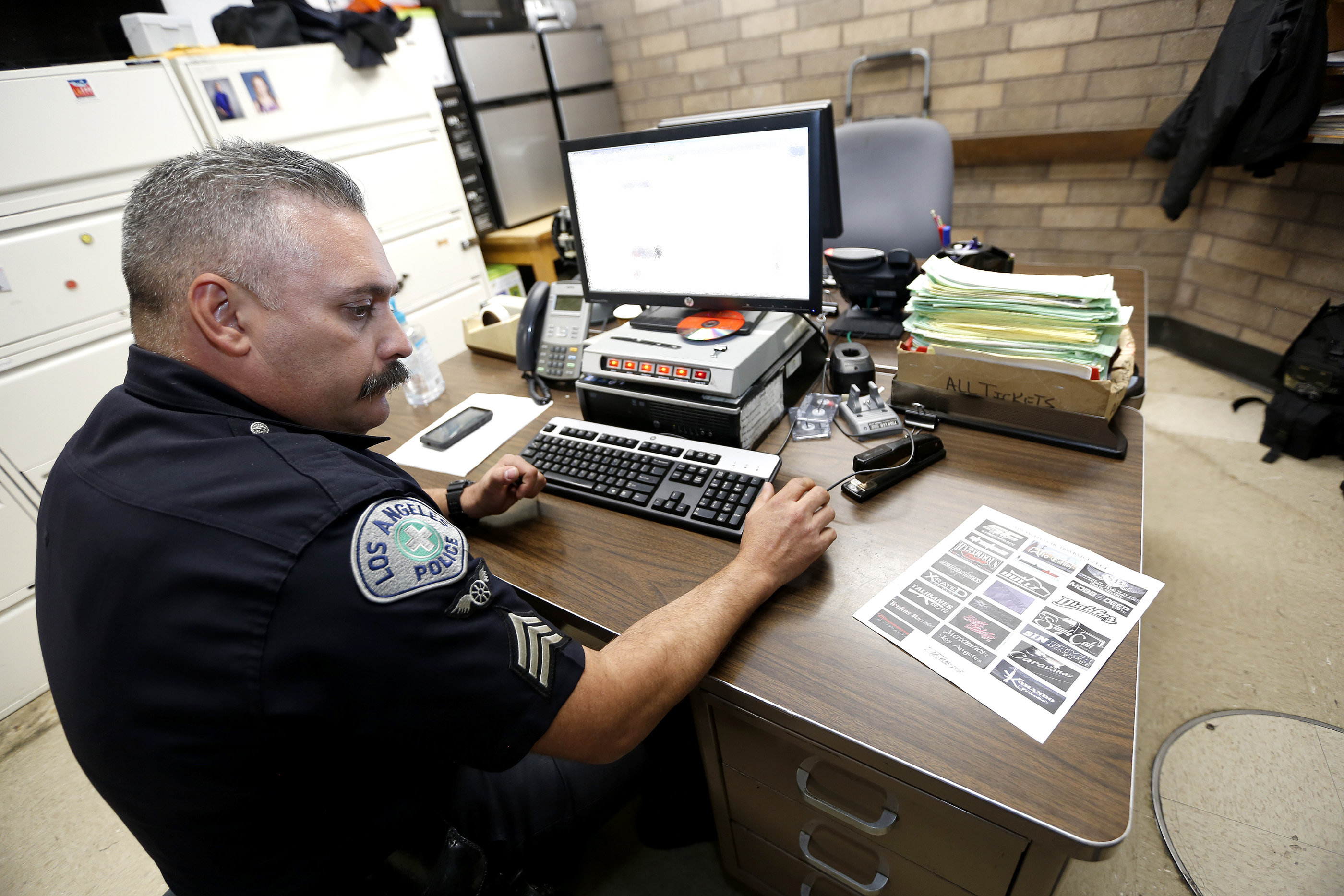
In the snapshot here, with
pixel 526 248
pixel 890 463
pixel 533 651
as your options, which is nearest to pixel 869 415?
pixel 890 463

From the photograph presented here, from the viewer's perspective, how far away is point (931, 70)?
9.18 feet

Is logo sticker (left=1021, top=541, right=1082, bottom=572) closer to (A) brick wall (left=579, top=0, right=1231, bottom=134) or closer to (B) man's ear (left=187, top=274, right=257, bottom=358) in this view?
(B) man's ear (left=187, top=274, right=257, bottom=358)

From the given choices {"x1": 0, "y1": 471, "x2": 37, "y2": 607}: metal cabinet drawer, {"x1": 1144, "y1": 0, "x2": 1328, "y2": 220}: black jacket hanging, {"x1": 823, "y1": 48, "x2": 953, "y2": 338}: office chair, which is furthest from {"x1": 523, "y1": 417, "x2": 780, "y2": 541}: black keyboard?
{"x1": 1144, "y1": 0, "x2": 1328, "y2": 220}: black jacket hanging

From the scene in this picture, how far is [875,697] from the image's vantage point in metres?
0.63

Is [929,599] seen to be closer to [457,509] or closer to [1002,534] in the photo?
[1002,534]

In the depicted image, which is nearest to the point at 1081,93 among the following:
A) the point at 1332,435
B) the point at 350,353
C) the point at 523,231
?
the point at 1332,435

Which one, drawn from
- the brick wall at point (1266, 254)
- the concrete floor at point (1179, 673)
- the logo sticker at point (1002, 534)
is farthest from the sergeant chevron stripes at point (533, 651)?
the brick wall at point (1266, 254)

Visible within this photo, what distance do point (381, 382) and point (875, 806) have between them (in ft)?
2.76

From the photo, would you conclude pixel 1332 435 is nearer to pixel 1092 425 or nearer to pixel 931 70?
pixel 1092 425

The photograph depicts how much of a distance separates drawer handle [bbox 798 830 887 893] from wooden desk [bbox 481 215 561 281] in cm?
304

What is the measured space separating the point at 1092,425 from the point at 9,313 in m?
2.73

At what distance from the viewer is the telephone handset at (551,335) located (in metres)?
1.39

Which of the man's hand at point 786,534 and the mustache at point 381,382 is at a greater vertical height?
the mustache at point 381,382

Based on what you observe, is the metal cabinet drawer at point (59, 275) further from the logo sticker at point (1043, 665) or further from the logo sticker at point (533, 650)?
the logo sticker at point (1043, 665)
